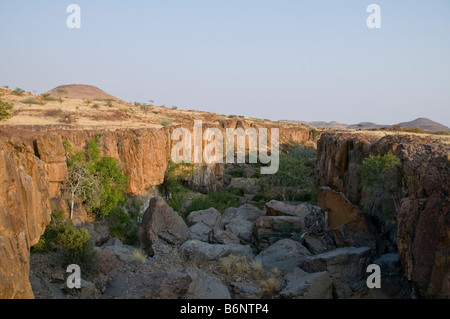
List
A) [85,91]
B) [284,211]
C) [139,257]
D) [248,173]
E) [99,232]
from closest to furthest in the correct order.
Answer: [139,257] < [99,232] < [284,211] < [248,173] < [85,91]

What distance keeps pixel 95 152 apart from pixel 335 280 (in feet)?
37.7

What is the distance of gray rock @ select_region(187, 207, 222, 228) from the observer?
52.7 ft

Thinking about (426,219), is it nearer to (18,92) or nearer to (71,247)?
(71,247)

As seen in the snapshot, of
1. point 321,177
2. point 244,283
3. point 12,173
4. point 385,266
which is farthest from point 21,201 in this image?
point 321,177

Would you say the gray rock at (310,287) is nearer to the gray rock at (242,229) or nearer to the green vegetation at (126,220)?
the gray rock at (242,229)

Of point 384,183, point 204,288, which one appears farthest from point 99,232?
point 384,183

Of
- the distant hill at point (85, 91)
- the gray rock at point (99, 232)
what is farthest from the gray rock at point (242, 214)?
the distant hill at point (85, 91)

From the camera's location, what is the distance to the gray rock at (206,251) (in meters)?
12.2

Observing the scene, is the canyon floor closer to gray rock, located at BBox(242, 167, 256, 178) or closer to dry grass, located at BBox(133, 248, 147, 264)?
dry grass, located at BBox(133, 248, 147, 264)

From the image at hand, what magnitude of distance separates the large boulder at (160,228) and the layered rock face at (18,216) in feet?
16.9

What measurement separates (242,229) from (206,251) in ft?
11.3

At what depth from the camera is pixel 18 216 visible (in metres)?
6.57

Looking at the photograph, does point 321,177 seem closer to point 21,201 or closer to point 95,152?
point 95,152

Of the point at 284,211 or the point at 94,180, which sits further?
the point at 284,211
